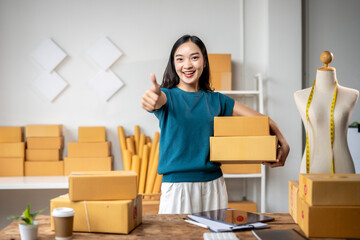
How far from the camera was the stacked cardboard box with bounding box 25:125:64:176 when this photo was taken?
3.61 m

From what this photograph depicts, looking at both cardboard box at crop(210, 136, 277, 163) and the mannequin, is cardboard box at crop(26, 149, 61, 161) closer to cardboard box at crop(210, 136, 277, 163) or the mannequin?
cardboard box at crop(210, 136, 277, 163)

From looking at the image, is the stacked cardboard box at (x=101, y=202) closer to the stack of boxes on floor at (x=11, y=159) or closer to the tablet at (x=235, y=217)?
the tablet at (x=235, y=217)

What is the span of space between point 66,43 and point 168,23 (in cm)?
97

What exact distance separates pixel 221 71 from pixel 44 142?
1.69 m

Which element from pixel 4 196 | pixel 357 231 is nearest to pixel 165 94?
pixel 357 231

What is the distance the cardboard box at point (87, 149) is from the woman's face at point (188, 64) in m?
1.64

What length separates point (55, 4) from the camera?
3785 millimetres

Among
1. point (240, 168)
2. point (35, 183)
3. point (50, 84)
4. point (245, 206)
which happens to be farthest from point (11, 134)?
point (245, 206)

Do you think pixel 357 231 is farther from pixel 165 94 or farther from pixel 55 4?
pixel 55 4

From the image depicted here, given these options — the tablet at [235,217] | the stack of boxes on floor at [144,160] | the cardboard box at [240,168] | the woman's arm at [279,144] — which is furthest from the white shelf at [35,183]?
the tablet at [235,217]

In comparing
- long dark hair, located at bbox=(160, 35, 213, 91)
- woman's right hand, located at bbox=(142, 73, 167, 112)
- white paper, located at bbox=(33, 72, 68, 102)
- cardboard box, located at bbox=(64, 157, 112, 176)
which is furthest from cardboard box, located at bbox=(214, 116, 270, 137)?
white paper, located at bbox=(33, 72, 68, 102)

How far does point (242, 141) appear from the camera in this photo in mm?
1901

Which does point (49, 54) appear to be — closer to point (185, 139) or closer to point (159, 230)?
point (185, 139)

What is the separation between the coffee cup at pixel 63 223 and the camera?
4.60ft
